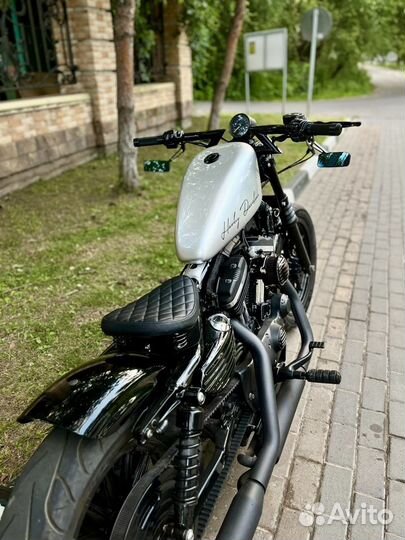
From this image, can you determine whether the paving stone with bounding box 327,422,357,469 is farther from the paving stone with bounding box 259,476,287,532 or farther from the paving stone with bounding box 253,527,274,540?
the paving stone with bounding box 253,527,274,540

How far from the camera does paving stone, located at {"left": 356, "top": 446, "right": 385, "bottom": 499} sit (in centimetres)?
192

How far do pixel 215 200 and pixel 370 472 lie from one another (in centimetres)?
137

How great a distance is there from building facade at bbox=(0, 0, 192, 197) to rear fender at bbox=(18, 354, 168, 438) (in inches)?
192

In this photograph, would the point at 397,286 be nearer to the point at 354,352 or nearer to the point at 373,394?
the point at 354,352

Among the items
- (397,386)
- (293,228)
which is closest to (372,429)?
(397,386)

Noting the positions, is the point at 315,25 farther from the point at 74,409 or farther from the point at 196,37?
the point at 74,409

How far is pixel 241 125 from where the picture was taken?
202 centimetres

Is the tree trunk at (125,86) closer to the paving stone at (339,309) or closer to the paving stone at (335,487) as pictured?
the paving stone at (339,309)

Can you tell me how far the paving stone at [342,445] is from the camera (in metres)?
2.06

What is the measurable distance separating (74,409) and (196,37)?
34.3 feet

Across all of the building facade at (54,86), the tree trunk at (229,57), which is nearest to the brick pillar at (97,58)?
the building facade at (54,86)

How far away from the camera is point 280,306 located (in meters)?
2.20

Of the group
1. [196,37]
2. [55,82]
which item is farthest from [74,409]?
[196,37]

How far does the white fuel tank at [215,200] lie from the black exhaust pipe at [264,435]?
1.05 ft
